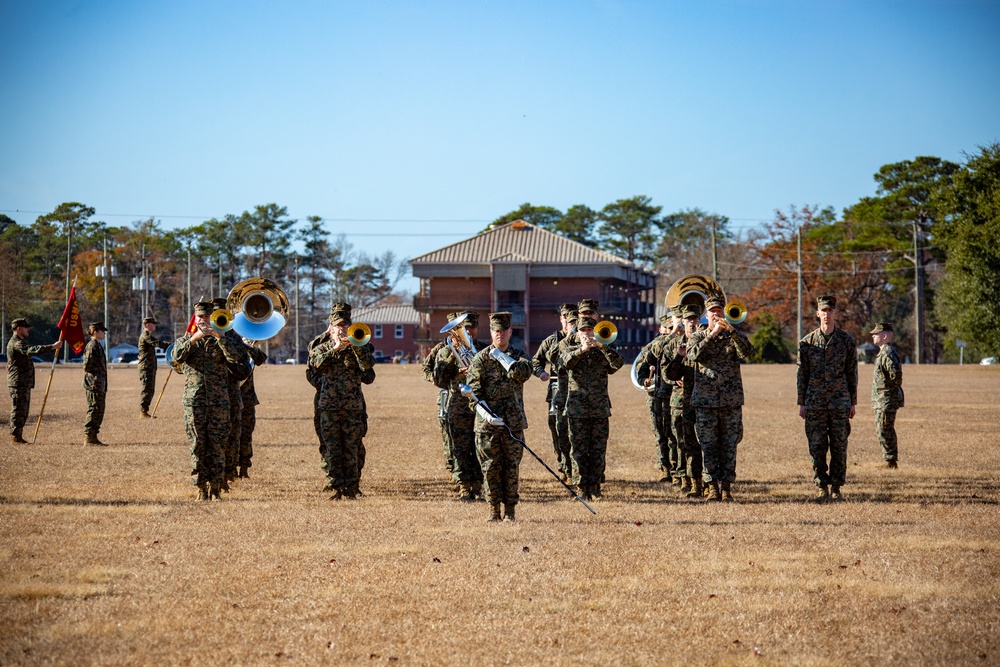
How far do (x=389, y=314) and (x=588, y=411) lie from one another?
333 ft

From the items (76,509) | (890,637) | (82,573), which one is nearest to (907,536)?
(890,637)

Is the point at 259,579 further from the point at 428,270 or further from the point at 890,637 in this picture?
the point at 428,270

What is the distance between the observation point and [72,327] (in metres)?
18.2

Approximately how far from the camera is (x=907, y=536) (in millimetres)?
9531

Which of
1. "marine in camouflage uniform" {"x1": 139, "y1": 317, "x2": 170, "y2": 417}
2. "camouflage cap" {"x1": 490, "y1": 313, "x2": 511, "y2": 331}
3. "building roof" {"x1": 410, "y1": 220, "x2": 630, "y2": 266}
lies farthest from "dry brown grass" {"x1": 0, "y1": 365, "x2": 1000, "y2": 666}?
"building roof" {"x1": 410, "y1": 220, "x2": 630, "y2": 266}

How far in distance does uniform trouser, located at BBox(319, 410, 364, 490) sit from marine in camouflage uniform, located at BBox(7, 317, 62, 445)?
777cm

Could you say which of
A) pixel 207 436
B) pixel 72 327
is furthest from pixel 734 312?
pixel 72 327

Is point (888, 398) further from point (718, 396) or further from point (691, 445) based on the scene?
point (718, 396)

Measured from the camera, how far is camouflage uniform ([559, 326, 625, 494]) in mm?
11852

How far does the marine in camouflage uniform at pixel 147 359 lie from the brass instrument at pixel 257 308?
8.70 metres

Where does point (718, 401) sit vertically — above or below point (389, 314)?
below

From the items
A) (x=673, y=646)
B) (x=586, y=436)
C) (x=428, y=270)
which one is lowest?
(x=673, y=646)

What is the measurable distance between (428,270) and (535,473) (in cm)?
6446

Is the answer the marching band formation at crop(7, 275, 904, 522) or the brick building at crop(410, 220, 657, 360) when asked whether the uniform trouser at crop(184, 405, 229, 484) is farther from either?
the brick building at crop(410, 220, 657, 360)
